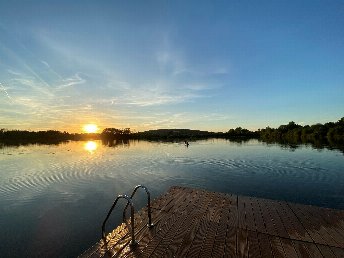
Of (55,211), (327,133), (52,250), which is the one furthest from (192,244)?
(327,133)

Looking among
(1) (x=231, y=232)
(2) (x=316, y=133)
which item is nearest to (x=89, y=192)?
(1) (x=231, y=232)

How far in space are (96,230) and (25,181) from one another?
1791 cm

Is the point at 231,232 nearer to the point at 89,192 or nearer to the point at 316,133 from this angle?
the point at 89,192

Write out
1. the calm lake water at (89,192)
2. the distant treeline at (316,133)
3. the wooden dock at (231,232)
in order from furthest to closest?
the distant treeline at (316,133)
the calm lake water at (89,192)
the wooden dock at (231,232)

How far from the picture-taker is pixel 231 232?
283 inches

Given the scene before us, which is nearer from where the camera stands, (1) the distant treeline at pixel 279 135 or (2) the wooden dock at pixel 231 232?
(2) the wooden dock at pixel 231 232

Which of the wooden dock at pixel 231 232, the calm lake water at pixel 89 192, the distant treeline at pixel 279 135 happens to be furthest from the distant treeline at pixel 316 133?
the wooden dock at pixel 231 232

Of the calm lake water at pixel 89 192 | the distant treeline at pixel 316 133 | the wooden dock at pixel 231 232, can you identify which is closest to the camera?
the wooden dock at pixel 231 232

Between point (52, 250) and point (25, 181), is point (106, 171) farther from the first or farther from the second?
point (52, 250)

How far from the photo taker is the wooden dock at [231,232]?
6074 mm

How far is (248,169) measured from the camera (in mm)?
30547

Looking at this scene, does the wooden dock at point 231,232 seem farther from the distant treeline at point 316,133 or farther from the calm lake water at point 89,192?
the distant treeline at point 316,133

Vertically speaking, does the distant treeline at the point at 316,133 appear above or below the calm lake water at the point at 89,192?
above

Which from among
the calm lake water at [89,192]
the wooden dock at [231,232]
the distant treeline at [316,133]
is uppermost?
the distant treeline at [316,133]
